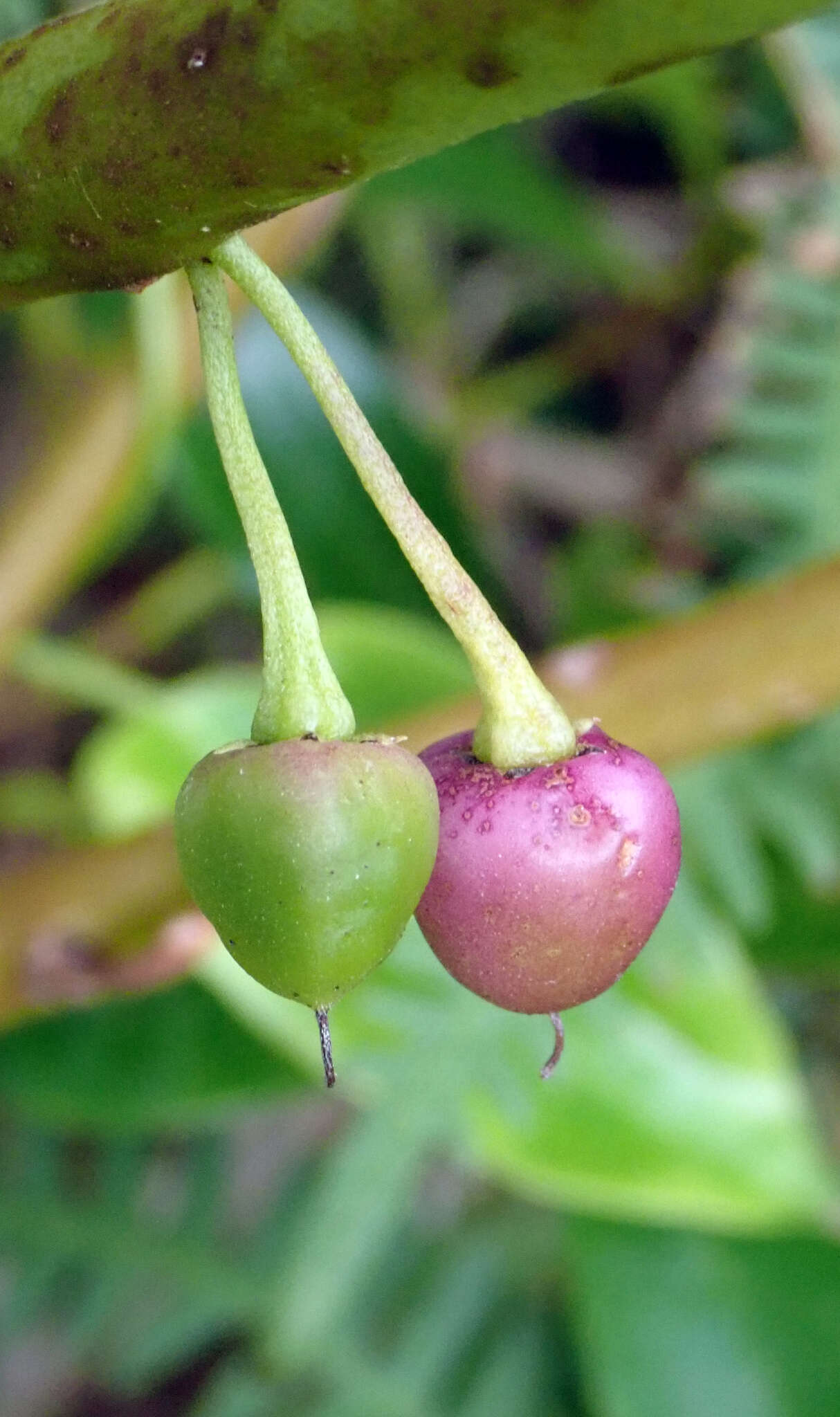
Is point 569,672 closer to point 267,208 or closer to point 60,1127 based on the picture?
point 267,208

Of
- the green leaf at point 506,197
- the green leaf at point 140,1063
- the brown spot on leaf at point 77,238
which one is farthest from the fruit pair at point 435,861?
the green leaf at point 506,197

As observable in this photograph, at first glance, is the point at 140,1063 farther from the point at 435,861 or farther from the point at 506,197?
the point at 506,197

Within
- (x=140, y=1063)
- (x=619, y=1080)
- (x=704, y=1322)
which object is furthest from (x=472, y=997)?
(x=704, y=1322)

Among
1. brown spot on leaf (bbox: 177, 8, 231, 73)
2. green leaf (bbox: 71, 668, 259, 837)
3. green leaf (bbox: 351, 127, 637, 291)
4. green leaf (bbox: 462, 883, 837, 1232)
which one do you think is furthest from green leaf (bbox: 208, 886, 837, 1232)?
green leaf (bbox: 351, 127, 637, 291)

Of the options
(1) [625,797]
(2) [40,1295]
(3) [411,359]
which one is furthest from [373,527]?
(1) [625,797]

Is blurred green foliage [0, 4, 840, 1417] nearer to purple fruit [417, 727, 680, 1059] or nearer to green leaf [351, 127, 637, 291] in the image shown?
green leaf [351, 127, 637, 291]

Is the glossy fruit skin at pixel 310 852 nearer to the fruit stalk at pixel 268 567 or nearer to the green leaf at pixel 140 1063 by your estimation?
the fruit stalk at pixel 268 567
